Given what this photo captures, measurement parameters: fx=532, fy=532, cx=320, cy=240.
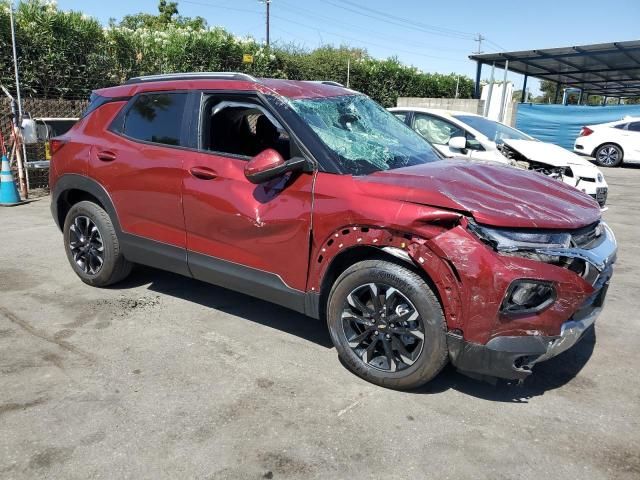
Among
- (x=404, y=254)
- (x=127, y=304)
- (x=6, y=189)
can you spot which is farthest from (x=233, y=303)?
(x=6, y=189)

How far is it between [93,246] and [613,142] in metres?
16.0

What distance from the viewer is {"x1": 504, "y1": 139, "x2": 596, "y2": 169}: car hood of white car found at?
797 centimetres

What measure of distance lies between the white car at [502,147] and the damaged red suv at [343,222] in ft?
12.2

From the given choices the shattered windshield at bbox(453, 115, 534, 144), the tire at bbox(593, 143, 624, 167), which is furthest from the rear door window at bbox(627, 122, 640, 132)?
the shattered windshield at bbox(453, 115, 534, 144)

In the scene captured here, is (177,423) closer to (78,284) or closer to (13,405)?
(13,405)

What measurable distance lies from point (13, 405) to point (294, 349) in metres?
1.73

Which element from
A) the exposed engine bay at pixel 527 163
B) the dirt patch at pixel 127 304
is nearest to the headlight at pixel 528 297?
the dirt patch at pixel 127 304

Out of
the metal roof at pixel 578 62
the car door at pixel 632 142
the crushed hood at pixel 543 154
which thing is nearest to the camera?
the crushed hood at pixel 543 154

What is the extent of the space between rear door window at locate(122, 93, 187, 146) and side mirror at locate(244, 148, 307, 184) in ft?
3.09

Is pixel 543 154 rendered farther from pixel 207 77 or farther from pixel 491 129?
pixel 207 77

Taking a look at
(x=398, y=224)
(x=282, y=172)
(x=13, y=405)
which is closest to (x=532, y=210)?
(x=398, y=224)

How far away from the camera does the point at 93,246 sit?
4738 millimetres

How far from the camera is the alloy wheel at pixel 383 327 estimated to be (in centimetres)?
303

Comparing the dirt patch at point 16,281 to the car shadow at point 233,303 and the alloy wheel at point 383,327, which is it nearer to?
the car shadow at point 233,303
